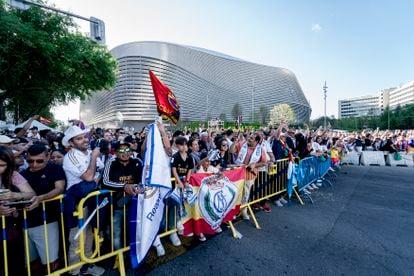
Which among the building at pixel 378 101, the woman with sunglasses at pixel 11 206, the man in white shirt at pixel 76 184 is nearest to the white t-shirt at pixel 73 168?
the man in white shirt at pixel 76 184

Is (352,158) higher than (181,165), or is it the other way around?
(181,165)

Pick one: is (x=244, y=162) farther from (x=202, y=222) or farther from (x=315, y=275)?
(x=315, y=275)

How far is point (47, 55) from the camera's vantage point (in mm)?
12438

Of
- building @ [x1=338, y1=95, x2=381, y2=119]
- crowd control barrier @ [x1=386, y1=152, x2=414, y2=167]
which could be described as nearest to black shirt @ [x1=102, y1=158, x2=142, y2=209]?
crowd control barrier @ [x1=386, y1=152, x2=414, y2=167]

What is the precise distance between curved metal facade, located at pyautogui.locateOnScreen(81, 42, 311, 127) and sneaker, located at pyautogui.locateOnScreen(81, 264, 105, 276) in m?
63.3

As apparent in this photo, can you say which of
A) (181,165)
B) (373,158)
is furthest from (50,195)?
(373,158)

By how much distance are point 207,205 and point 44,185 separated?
Answer: 7.68 ft

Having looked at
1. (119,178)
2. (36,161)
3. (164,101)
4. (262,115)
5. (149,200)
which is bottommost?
(149,200)

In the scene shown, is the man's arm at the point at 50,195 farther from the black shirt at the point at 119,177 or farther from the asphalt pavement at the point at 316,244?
the asphalt pavement at the point at 316,244

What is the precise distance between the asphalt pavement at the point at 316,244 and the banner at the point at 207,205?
306 millimetres

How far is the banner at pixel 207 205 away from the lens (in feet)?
12.8

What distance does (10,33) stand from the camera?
1105 cm

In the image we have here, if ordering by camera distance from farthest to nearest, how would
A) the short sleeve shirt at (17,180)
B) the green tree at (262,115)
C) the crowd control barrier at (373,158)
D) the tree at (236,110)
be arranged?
the green tree at (262,115) → the tree at (236,110) → the crowd control barrier at (373,158) → the short sleeve shirt at (17,180)

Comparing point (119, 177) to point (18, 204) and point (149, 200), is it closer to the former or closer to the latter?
point (149, 200)
